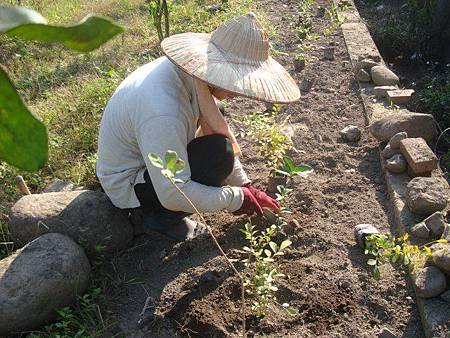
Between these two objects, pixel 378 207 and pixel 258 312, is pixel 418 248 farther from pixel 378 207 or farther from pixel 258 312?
pixel 258 312

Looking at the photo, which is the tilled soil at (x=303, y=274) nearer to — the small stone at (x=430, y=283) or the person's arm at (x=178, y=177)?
the small stone at (x=430, y=283)

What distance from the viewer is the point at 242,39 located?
226cm

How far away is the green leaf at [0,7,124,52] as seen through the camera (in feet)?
1.58

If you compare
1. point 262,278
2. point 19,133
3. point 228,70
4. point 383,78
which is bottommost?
point 262,278

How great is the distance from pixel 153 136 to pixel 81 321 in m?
0.87

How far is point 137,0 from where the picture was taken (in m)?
7.36

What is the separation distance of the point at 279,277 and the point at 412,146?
3.66 feet

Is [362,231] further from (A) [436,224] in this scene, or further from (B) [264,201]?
(B) [264,201]

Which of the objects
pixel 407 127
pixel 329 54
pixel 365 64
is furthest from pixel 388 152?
pixel 329 54

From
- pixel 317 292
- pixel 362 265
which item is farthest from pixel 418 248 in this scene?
pixel 317 292

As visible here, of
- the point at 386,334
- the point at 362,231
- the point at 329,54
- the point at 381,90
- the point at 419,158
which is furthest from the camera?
the point at 329,54

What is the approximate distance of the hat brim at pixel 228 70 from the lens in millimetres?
2160

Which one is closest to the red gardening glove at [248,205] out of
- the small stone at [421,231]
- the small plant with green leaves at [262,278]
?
the small plant with green leaves at [262,278]

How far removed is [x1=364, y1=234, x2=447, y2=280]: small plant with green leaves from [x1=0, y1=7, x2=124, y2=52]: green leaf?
1.88m
